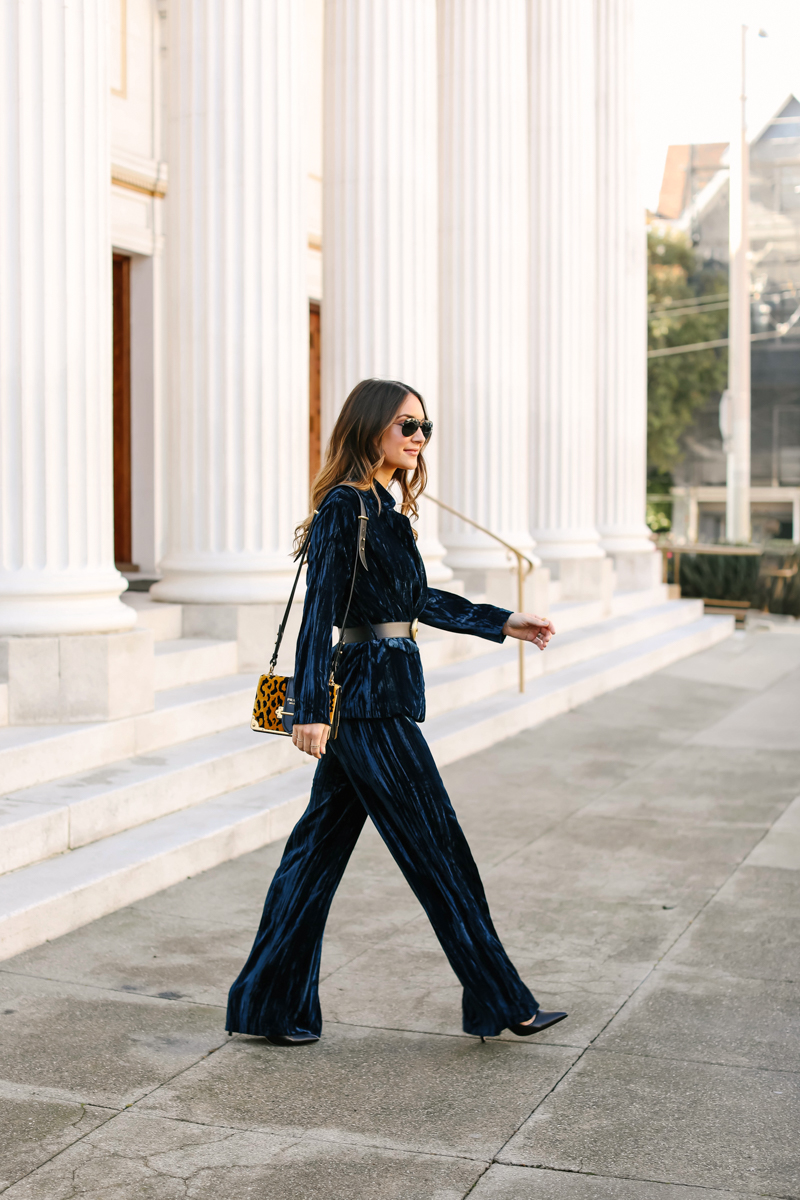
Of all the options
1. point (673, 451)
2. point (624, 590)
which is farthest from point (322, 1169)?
point (673, 451)

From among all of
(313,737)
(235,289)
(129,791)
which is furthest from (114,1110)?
(235,289)

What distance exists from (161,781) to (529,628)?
286 cm

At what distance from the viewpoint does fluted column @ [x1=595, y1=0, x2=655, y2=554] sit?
57.6 feet

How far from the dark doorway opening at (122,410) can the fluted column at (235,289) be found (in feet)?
14.7

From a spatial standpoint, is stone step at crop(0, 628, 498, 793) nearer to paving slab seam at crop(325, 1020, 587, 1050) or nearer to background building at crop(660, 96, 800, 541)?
paving slab seam at crop(325, 1020, 587, 1050)

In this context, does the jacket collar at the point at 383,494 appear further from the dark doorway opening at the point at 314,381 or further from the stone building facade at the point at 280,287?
the dark doorway opening at the point at 314,381

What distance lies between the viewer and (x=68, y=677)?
6.80m

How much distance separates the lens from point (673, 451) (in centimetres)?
4275

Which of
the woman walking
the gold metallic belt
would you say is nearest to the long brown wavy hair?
the woman walking

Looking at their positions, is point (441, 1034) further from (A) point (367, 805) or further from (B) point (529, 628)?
(B) point (529, 628)

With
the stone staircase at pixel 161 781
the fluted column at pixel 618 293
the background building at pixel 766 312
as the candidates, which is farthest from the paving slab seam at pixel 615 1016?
the background building at pixel 766 312

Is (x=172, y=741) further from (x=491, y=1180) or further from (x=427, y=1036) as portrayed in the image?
(x=491, y=1180)

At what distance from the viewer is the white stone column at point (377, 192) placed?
34.5 ft

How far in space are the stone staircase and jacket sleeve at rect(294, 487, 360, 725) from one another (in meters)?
1.75
